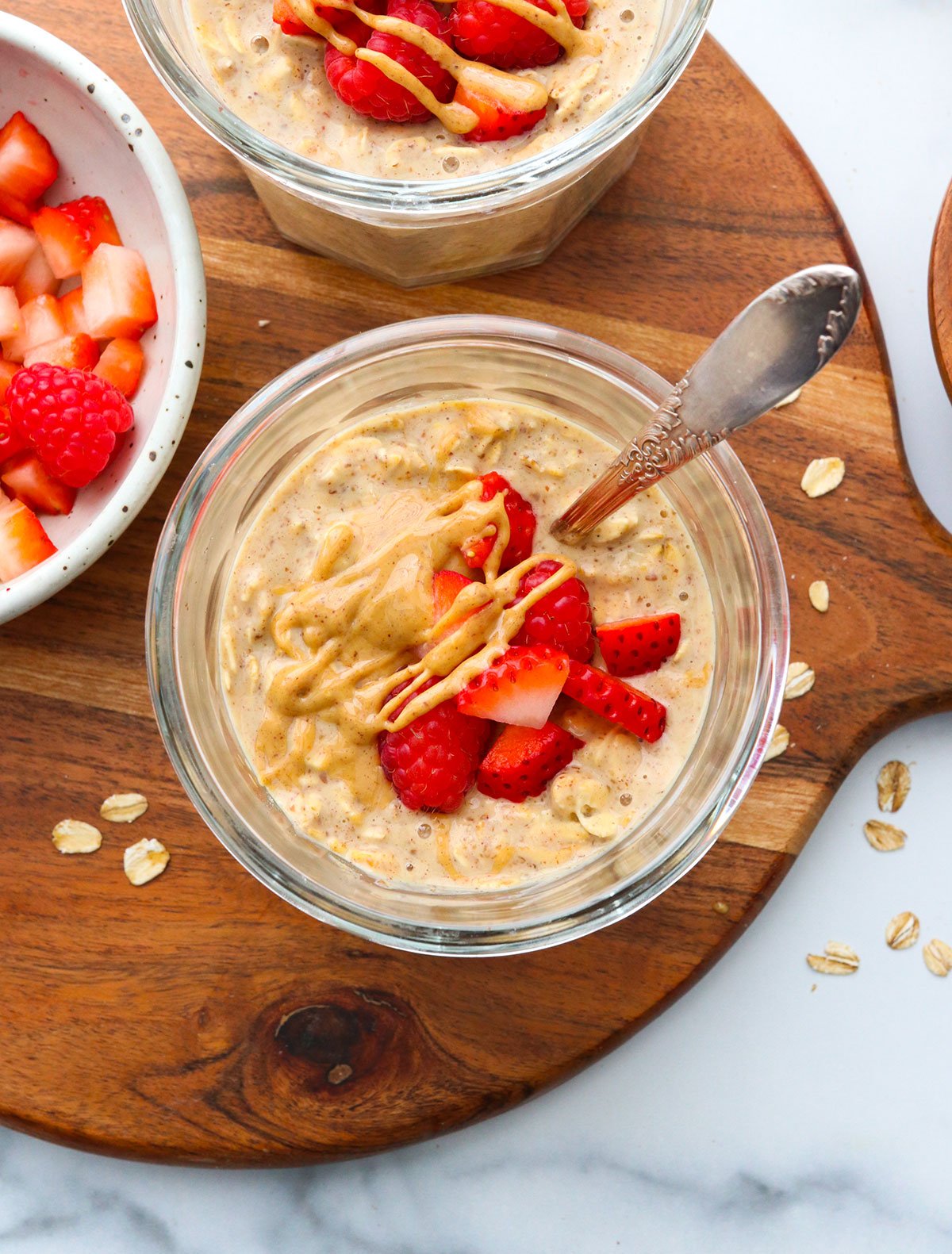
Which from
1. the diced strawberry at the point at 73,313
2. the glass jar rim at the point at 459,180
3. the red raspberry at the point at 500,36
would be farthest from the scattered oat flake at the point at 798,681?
the diced strawberry at the point at 73,313

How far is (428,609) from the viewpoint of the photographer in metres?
1.52

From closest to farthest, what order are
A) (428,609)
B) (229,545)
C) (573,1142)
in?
(428,609) → (229,545) → (573,1142)

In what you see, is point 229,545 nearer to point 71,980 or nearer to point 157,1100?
point 71,980

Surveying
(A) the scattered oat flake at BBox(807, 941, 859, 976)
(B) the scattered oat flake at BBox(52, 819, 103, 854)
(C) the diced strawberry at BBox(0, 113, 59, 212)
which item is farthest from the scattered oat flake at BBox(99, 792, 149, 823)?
(A) the scattered oat flake at BBox(807, 941, 859, 976)

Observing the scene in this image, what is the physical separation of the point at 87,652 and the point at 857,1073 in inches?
59.4

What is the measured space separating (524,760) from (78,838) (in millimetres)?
737

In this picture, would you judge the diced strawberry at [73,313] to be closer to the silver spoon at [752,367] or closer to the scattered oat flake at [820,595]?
the silver spoon at [752,367]

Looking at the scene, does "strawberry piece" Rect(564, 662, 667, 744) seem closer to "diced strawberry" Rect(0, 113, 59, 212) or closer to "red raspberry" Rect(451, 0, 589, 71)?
"red raspberry" Rect(451, 0, 589, 71)

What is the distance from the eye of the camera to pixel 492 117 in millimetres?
1576

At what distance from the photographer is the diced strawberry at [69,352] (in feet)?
5.73

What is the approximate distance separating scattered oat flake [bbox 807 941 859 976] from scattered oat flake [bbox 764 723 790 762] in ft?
1.52

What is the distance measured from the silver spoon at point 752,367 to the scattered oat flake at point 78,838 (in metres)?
0.97

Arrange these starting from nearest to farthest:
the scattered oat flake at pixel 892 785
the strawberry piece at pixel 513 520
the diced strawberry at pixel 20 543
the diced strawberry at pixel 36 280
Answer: the strawberry piece at pixel 513 520 < the diced strawberry at pixel 20 543 < the diced strawberry at pixel 36 280 < the scattered oat flake at pixel 892 785

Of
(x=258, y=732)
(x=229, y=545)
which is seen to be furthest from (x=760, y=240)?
Answer: (x=258, y=732)
